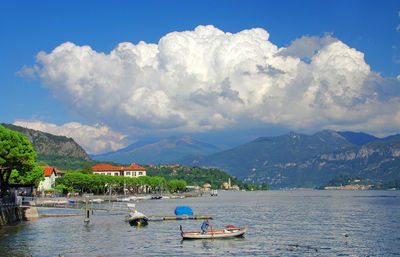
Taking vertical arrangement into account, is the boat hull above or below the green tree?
below

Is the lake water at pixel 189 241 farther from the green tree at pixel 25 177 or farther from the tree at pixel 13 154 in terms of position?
the green tree at pixel 25 177

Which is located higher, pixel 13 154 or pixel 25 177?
pixel 13 154

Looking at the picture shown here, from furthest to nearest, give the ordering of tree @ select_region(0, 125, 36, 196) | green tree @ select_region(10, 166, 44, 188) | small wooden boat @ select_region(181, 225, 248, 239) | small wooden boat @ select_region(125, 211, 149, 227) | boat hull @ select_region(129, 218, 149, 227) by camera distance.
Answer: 1. green tree @ select_region(10, 166, 44, 188)
2. small wooden boat @ select_region(125, 211, 149, 227)
3. boat hull @ select_region(129, 218, 149, 227)
4. tree @ select_region(0, 125, 36, 196)
5. small wooden boat @ select_region(181, 225, 248, 239)

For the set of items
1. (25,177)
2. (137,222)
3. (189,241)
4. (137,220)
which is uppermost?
(25,177)

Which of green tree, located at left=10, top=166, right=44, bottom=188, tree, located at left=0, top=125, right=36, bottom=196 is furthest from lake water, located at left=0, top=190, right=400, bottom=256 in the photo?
green tree, located at left=10, top=166, right=44, bottom=188

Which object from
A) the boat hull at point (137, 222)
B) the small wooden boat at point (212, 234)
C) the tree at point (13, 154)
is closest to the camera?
the small wooden boat at point (212, 234)

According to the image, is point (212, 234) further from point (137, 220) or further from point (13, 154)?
point (13, 154)

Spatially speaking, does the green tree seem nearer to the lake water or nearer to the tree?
the tree

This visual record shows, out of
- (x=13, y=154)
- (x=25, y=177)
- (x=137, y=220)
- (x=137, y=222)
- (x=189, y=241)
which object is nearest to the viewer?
(x=189, y=241)

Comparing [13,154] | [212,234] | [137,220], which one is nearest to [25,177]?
[13,154]

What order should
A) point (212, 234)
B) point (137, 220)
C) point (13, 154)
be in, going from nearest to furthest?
point (212, 234) < point (13, 154) < point (137, 220)

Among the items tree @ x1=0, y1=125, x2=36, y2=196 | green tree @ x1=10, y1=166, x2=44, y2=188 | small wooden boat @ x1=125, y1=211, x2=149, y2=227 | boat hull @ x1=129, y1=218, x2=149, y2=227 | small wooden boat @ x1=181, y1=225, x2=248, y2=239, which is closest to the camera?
small wooden boat @ x1=181, y1=225, x2=248, y2=239

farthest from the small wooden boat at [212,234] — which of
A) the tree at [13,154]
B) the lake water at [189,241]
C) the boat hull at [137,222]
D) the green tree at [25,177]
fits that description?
the green tree at [25,177]

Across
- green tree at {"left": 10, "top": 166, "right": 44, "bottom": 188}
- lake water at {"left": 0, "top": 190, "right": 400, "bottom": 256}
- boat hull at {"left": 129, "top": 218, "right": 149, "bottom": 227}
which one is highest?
green tree at {"left": 10, "top": 166, "right": 44, "bottom": 188}
